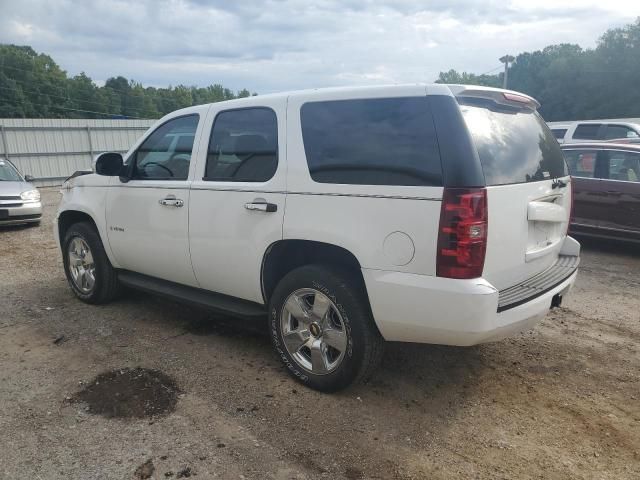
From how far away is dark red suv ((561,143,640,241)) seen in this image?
7309 mm

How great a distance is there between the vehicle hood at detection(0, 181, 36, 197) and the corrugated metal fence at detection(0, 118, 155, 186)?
9.80 meters

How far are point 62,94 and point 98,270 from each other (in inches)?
2858

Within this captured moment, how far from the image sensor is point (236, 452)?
9.18ft

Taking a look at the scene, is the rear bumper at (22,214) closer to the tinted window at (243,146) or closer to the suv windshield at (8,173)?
the suv windshield at (8,173)

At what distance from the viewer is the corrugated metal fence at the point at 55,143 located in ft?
62.4

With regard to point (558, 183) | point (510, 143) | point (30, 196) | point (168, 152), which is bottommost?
point (30, 196)

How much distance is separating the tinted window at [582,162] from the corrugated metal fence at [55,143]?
18.3 m

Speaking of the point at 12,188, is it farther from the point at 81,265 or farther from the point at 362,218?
the point at 362,218

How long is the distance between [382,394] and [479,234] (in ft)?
4.41

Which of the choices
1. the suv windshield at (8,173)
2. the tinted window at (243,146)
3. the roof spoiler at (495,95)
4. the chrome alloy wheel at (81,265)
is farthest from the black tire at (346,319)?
the suv windshield at (8,173)

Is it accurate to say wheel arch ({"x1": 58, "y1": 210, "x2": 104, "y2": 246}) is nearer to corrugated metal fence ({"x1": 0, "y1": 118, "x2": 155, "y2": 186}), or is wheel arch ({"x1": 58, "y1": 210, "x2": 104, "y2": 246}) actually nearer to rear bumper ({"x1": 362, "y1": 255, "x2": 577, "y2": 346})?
rear bumper ({"x1": 362, "y1": 255, "x2": 577, "y2": 346})

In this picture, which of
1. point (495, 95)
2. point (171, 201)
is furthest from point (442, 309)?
point (171, 201)

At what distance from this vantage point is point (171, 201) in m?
4.14

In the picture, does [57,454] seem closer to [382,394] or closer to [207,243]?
[207,243]
